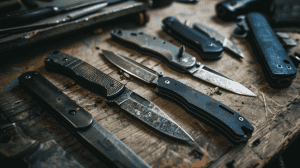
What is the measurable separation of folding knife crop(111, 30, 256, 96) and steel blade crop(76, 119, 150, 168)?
0.49 m

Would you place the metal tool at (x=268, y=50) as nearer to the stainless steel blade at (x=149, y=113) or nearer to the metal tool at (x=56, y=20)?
the stainless steel blade at (x=149, y=113)

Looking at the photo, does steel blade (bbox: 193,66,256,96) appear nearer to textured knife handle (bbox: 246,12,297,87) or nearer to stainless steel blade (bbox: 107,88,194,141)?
textured knife handle (bbox: 246,12,297,87)

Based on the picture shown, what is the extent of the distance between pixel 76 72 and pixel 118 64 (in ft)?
0.67

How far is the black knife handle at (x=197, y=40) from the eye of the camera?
3.19 feet

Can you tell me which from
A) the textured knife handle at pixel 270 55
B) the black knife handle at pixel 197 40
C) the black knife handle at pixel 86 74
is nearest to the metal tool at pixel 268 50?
the textured knife handle at pixel 270 55

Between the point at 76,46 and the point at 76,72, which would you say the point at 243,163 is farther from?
the point at 76,46

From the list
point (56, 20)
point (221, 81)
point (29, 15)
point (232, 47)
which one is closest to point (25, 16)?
point (29, 15)

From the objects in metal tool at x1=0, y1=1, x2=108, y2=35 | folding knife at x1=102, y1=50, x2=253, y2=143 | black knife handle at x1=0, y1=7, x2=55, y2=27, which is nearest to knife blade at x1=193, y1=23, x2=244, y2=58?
folding knife at x1=102, y1=50, x2=253, y2=143

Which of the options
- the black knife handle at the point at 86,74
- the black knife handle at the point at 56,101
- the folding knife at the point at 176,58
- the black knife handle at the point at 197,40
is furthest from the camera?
the black knife handle at the point at 197,40

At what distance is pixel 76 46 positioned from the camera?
3.44ft

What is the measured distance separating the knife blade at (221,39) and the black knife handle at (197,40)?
0.25 feet

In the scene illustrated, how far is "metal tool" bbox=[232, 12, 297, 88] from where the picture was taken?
82 cm

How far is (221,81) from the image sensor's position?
85 cm

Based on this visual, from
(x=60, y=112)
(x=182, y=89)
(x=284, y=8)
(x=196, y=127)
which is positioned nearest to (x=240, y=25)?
(x=284, y=8)
